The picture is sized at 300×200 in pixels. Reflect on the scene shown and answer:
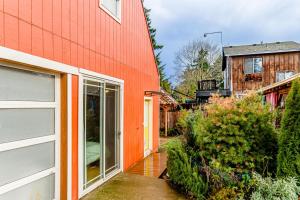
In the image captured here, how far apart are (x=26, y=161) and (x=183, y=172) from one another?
10.6ft

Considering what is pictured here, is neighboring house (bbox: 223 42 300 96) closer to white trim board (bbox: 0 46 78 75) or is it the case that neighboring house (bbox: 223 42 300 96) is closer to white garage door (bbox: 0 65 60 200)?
white trim board (bbox: 0 46 78 75)

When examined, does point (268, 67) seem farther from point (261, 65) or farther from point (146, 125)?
point (146, 125)

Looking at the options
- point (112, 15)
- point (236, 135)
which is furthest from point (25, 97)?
point (236, 135)

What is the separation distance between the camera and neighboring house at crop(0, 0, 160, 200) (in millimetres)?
3195

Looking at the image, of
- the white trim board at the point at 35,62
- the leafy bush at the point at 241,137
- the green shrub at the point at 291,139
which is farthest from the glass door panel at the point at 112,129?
the green shrub at the point at 291,139

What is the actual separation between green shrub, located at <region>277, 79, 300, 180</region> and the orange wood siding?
1527 cm

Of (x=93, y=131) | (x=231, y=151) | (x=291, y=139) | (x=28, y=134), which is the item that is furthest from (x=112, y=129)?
(x=291, y=139)

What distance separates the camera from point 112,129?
246 inches

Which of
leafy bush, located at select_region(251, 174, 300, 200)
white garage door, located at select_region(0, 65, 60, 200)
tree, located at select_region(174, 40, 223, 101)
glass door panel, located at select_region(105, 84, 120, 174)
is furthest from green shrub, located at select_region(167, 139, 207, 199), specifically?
tree, located at select_region(174, 40, 223, 101)

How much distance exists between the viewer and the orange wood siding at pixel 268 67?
19.1 meters

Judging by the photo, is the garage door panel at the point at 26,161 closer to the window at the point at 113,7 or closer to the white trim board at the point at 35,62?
the white trim board at the point at 35,62

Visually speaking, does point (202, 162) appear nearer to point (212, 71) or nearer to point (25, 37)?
point (25, 37)

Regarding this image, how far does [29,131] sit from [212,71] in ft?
82.3

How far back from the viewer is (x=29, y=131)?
3.55 m
